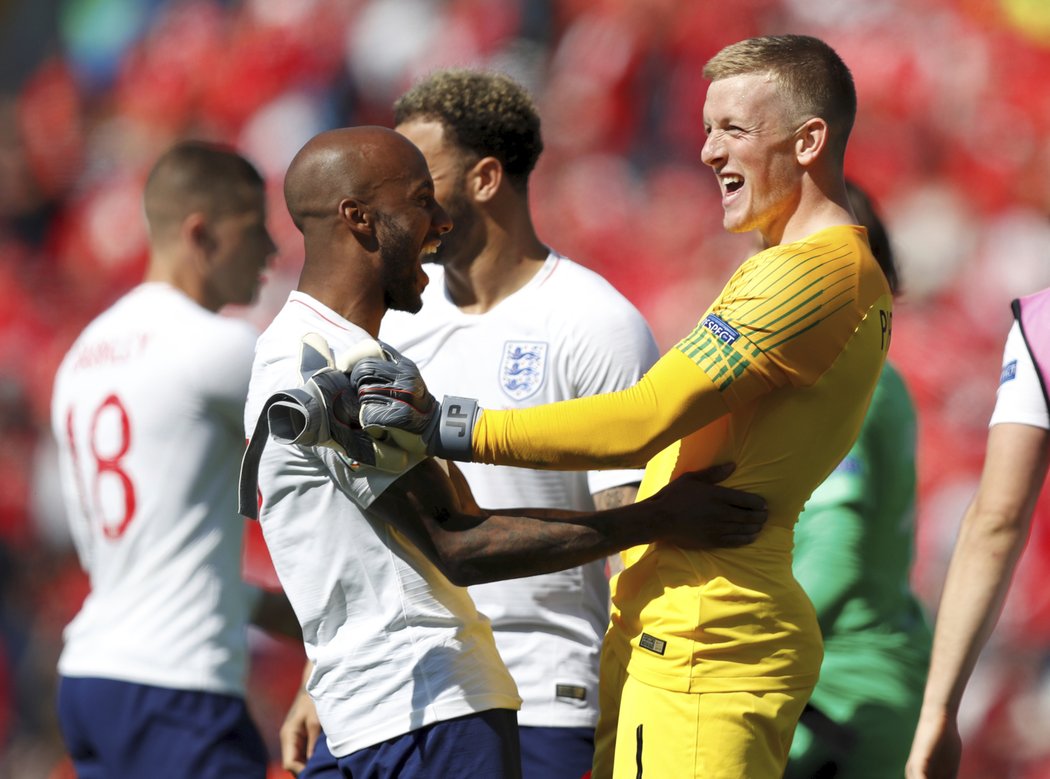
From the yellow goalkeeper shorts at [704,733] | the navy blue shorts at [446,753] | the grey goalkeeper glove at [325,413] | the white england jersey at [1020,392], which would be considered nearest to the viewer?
the grey goalkeeper glove at [325,413]

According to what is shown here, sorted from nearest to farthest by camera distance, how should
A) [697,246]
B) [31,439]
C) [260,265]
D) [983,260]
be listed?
[260,265]
[983,260]
[697,246]
[31,439]

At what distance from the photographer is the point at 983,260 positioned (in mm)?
4484

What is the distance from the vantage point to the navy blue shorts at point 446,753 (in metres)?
2.06

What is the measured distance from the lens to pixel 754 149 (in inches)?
83.6

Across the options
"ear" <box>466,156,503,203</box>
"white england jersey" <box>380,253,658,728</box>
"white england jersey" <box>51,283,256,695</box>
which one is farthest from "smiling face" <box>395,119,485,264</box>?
"white england jersey" <box>51,283,256,695</box>

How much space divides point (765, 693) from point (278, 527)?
0.75m

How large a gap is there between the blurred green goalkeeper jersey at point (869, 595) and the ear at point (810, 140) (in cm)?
93

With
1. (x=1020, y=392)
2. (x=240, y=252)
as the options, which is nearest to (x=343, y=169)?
(x=1020, y=392)

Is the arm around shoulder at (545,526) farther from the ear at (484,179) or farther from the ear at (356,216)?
the ear at (484,179)

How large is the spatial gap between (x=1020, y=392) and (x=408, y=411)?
3.44ft

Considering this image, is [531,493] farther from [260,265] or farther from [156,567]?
[260,265]

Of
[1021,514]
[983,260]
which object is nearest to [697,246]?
[983,260]

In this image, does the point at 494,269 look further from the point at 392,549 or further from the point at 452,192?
the point at 392,549

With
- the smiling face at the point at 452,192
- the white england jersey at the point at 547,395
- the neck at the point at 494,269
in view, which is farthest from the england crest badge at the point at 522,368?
the smiling face at the point at 452,192
